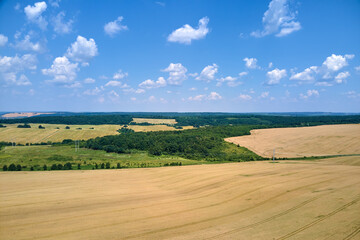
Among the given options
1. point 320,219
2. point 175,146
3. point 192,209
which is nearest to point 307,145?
point 175,146

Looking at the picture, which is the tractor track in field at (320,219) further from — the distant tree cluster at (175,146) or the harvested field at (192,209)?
the distant tree cluster at (175,146)

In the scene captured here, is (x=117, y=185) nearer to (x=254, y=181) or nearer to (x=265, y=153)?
(x=254, y=181)

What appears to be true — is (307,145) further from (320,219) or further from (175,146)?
(320,219)

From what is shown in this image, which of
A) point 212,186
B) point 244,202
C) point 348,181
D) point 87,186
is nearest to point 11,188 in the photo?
point 87,186

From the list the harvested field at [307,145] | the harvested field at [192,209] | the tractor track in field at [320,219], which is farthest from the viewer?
the harvested field at [307,145]

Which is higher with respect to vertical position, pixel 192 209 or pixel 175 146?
pixel 192 209

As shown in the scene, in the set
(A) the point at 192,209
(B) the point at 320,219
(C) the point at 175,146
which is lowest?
(C) the point at 175,146

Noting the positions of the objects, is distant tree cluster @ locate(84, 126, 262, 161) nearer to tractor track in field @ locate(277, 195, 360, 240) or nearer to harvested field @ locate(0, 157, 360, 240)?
harvested field @ locate(0, 157, 360, 240)

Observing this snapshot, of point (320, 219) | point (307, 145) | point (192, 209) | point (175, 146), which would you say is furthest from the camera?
point (175, 146)


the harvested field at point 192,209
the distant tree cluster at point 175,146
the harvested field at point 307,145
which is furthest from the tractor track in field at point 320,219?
the harvested field at point 307,145

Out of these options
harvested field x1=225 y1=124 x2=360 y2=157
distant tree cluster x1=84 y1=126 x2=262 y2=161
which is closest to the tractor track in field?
distant tree cluster x1=84 y1=126 x2=262 y2=161
